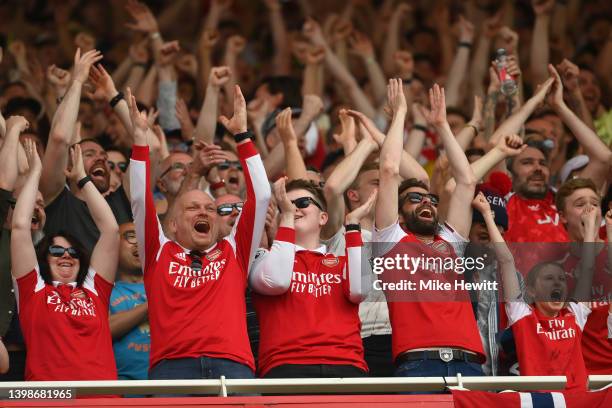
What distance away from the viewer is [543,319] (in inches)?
Result: 342

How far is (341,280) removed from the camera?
333 inches

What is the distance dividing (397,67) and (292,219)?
3.93 meters

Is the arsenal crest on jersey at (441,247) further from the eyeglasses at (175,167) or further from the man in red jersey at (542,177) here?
the eyeglasses at (175,167)

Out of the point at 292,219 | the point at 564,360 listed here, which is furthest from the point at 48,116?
the point at 564,360

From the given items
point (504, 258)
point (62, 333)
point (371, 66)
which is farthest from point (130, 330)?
point (371, 66)

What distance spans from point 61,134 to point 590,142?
12.2 ft

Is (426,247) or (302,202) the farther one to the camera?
(302,202)

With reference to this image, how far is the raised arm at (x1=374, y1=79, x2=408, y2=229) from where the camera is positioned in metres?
8.55

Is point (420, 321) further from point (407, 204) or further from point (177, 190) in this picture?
point (177, 190)

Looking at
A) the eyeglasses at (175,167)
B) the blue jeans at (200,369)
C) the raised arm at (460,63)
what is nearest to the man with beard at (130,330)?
the blue jeans at (200,369)

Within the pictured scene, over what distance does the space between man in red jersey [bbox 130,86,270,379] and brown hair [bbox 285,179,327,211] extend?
1.70 feet

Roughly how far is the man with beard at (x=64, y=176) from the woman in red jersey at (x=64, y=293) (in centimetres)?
50

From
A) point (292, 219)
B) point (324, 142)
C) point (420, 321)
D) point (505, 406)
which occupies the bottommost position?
point (505, 406)

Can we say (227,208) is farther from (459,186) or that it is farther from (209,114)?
(209,114)
